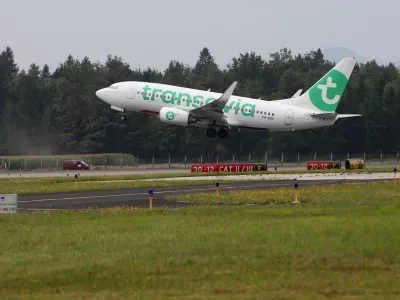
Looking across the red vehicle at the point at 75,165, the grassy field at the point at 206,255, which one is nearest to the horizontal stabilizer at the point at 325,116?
the red vehicle at the point at 75,165

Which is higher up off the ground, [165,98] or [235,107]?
[165,98]

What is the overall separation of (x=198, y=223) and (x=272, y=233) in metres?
3.80

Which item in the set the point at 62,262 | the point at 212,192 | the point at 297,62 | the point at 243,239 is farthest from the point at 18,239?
the point at 297,62

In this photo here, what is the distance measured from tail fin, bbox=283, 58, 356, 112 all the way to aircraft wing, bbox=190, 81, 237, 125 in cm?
654

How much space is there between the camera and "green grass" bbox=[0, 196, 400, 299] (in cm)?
1678

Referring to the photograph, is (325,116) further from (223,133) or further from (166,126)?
(166,126)

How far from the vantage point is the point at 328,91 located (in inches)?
2906

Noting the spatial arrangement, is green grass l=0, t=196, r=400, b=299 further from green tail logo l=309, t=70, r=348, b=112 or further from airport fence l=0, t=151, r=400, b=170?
airport fence l=0, t=151, r=400, b=170

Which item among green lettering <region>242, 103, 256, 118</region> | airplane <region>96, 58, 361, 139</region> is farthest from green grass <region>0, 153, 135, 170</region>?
green lettering <region>242, 103, 256, 118</region>

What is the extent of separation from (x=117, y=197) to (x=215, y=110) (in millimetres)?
31033

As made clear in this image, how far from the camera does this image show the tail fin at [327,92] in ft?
241

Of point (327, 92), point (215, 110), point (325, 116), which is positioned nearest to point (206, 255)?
point (215, 110)

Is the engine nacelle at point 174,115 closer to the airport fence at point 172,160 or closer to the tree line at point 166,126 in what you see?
the airport fence at point 172,160

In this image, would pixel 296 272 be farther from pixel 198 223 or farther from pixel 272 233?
pixel 198 223
